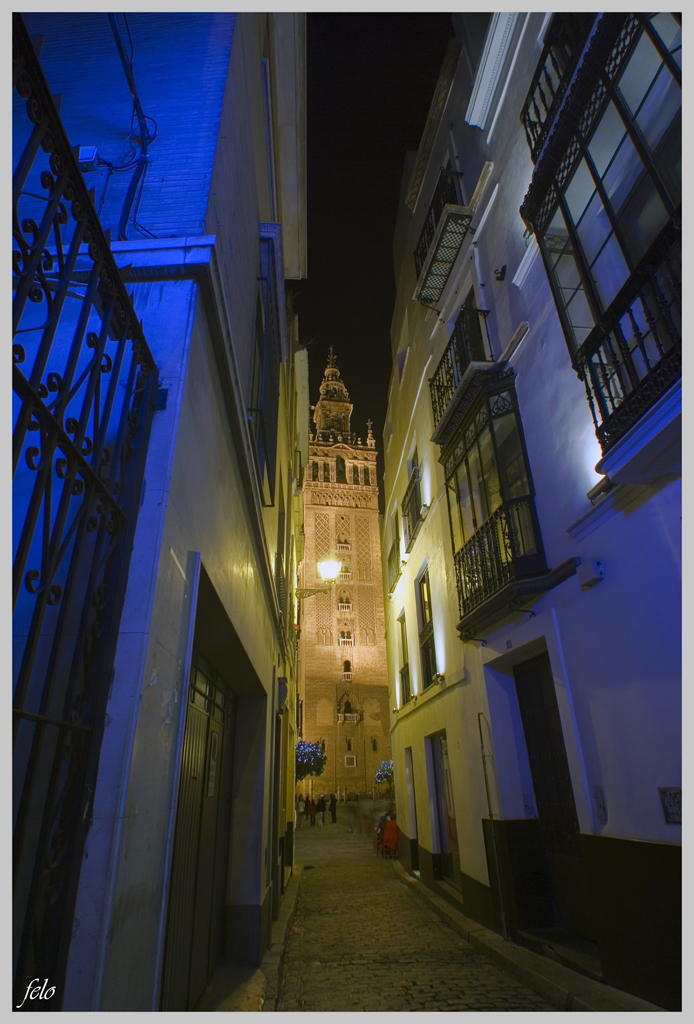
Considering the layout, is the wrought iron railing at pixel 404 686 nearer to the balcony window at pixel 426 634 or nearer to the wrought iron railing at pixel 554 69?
the balcony window at pixel 426 634

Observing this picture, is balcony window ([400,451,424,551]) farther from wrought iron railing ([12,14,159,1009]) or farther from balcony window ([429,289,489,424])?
wrought iron railing ([12,14,159,1009])

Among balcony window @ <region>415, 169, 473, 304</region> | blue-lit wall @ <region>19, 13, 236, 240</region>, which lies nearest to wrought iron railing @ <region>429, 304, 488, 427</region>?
balcony window @ <region>415, 169, 473, 304</region>

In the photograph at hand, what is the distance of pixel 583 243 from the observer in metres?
5.27

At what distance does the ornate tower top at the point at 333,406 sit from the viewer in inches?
2180

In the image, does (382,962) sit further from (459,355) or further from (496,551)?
(459,355)

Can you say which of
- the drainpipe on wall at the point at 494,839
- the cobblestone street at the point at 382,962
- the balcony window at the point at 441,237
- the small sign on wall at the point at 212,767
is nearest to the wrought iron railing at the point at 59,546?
the small sign on wall at the point at 212,767

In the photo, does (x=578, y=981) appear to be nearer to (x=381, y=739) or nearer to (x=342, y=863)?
(x=342, y=863)

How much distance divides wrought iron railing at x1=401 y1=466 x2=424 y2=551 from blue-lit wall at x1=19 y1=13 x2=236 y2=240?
348 inches

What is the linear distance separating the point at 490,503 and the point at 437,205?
19.4ft

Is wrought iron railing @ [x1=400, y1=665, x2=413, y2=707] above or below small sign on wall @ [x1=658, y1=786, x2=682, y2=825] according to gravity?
above

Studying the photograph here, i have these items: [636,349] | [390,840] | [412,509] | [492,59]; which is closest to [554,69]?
[492,59]

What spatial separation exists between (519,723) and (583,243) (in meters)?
5.75

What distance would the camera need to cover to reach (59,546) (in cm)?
173

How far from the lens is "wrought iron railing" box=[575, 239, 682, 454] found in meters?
3.53
